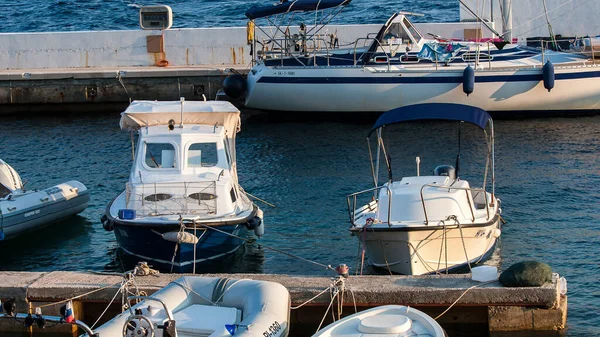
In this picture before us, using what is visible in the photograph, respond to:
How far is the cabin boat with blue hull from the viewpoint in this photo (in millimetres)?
15547

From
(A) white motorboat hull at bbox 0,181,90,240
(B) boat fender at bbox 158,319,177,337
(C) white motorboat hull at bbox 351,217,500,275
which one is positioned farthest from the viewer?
(A) white motorboat hull at bbox 0,181,90,240

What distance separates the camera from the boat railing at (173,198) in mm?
15812

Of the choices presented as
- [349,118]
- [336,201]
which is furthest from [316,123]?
[336,201]

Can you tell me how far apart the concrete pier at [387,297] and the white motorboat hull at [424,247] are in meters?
1.95

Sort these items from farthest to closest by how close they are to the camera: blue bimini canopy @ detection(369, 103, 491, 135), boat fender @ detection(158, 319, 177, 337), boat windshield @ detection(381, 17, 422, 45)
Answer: boat windshield @ detection(381, 17, 422, 45) < blue bimini canopy @ detection(369, 103, 491, 135) < boat fender @ detection(158, 319, 177, 337)

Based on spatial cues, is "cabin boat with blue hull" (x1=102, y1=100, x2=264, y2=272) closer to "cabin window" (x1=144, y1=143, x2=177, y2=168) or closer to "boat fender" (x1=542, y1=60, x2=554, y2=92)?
"cabin window" (x1=144, y1=143, x2=177, y2=168)

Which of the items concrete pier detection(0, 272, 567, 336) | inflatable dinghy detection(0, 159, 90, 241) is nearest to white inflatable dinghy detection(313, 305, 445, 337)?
concrete pier detection(0, 272, 567, 336)

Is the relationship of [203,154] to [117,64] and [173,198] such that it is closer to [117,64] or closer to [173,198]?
[173,198]

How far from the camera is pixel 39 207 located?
18.3 metres

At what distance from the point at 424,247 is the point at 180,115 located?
16.6 feet

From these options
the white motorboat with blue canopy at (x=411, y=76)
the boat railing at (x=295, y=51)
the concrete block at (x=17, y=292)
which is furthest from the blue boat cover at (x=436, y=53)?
the concrete block at (x=17, y=292)

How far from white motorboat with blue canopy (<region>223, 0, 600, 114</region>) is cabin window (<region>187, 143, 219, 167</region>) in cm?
1051

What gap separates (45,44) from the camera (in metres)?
30.5

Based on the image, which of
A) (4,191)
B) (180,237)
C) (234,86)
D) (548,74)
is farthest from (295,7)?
(180,237)
